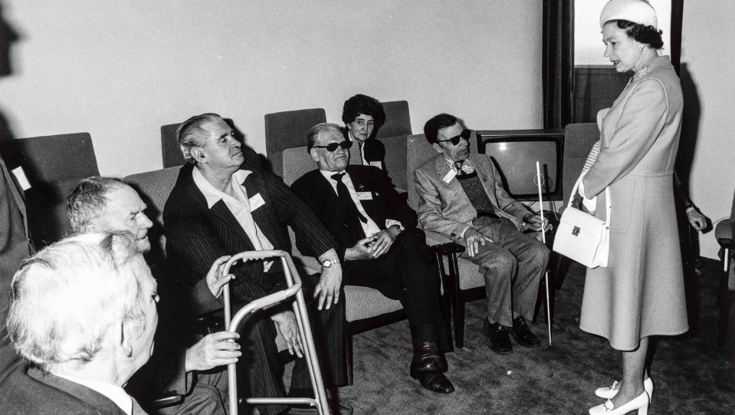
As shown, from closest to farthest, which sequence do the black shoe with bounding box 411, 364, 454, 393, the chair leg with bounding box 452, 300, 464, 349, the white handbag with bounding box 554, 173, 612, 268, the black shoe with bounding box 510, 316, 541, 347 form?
the white handbag with bounding box 554, 173, 612, 268 → the black shoe with bounding box 411, 364, 454, 393 → the chair leg with bounding box 452, 300, 464, 349 → the black shoe with bounding box 510, 316, 541, 347

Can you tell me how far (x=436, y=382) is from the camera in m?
2.82

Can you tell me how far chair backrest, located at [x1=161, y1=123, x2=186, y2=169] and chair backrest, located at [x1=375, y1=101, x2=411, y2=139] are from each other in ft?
4.77

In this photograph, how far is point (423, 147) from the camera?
12.2 ft

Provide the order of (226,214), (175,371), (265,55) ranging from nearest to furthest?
(175,371), (226,214), (265,55)

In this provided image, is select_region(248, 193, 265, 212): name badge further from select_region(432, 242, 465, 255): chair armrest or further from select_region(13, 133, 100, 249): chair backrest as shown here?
select_region(432, 242, 465, 255): chair armrest

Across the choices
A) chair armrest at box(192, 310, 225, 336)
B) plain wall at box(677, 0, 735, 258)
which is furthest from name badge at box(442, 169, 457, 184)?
plain wall at box(677, 0, 735, 258)

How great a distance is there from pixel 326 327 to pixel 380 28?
273cm

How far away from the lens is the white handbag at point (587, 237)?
2.32 metres

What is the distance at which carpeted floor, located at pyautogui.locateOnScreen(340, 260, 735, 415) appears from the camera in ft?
8.77

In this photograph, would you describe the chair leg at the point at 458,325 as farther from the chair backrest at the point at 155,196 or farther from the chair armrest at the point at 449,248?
the chair backrest at the point at 155,196

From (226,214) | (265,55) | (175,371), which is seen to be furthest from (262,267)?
(265,55)

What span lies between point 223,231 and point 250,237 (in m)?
0.13

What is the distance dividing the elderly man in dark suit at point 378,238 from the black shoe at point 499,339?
1.24 ft

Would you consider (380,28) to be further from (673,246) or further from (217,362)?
(217,362)
